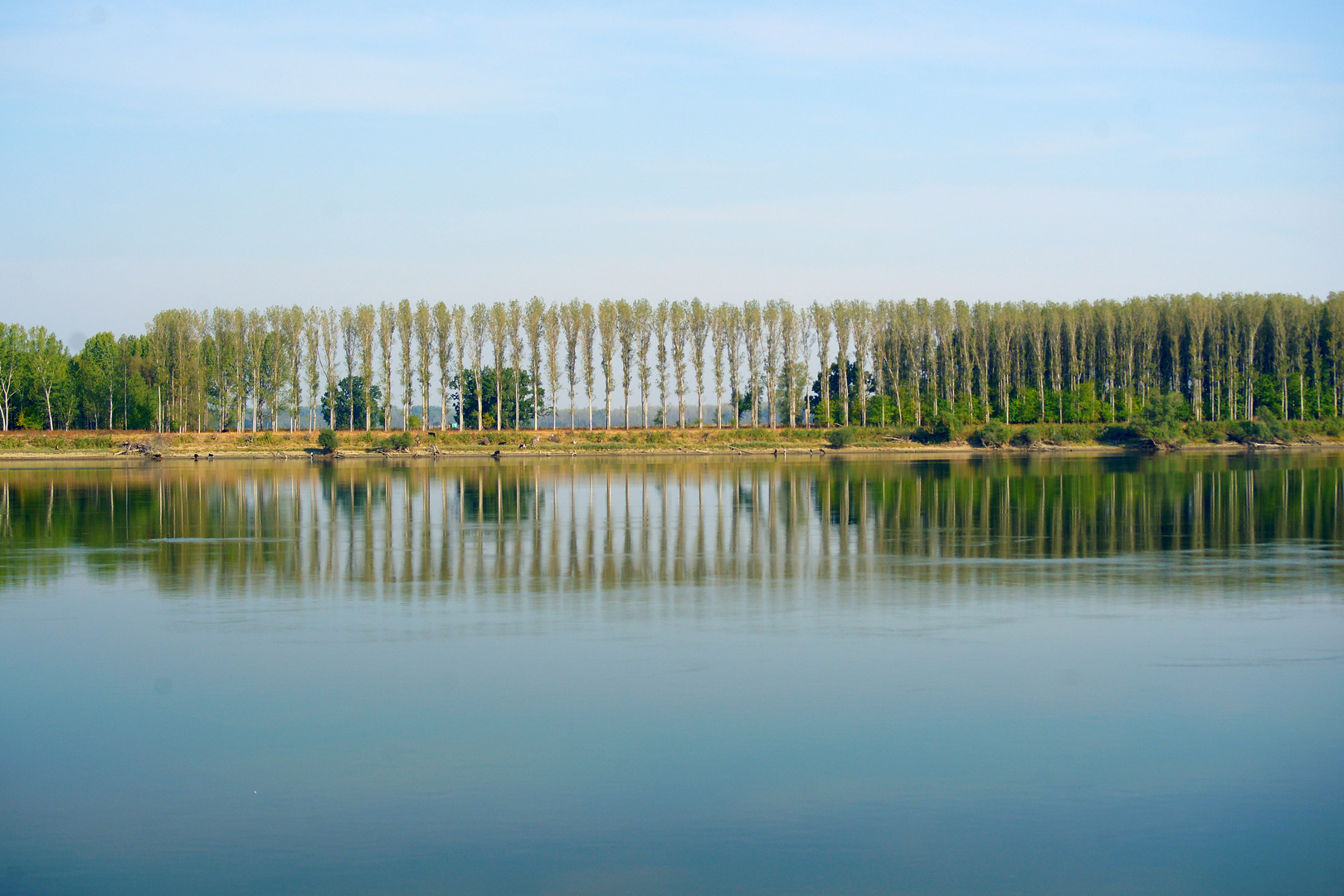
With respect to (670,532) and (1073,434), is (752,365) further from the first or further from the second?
(670,532)

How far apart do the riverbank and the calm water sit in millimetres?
54570

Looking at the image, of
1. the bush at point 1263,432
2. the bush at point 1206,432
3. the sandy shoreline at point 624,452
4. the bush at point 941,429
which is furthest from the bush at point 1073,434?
the bush at point 1263,432

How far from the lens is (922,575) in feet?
58.4

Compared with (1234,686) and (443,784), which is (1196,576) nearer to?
(1234,686)

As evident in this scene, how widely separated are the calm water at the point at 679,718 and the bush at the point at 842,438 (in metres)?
55.5

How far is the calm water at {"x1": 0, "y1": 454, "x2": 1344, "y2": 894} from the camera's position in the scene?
23.7 ft

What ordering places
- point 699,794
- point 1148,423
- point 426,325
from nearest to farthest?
point 699,794 < point 1148,423 < point 426,325

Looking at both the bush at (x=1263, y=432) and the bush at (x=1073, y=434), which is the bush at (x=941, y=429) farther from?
the bush at (x=1263, y=432)

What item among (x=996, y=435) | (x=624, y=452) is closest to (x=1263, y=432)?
(x=996, y=435)

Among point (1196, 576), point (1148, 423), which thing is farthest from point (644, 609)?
point (1148, 423)

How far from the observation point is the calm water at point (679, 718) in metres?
7.24

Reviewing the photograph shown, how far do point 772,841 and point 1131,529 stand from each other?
19.3 meters

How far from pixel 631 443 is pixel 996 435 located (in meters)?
25.4

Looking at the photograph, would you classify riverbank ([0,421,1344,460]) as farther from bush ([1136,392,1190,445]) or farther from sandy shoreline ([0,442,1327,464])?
bush ([1136,392,1190,445])
